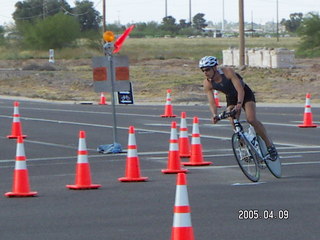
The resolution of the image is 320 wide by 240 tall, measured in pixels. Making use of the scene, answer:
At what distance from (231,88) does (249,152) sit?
97 cm

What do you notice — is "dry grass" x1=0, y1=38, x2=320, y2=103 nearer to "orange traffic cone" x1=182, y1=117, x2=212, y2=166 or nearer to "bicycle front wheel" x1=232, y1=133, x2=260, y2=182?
"orange traffic cone" x1=182, y1=117, x2=212, y2=166

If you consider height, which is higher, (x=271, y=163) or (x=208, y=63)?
(x=208, y=63)

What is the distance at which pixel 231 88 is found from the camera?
43.5 feet

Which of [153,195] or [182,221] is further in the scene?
[153,195]

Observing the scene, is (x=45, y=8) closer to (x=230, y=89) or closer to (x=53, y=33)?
(x=53, y=33)

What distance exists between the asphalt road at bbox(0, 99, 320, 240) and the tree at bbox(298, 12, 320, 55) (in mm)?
56581

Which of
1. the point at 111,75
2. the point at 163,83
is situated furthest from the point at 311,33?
the point at 111,75

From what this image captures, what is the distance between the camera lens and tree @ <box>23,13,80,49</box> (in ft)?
311

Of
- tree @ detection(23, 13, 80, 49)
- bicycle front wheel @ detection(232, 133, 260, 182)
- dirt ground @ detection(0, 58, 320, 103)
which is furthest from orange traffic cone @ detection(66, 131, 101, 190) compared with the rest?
tree @ detection(23, 13, 80, 49)

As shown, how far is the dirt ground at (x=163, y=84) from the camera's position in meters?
40.4

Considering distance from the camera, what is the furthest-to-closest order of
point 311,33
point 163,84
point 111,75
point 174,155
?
point 311,33 → point 163,84 → point 111,75 → point 174,155

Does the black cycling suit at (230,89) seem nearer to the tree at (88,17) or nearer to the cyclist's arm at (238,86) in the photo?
the cyclist's arm at (238,86)

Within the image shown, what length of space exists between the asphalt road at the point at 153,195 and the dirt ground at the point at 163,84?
18.1 meters

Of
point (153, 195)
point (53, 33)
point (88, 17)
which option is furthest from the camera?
point (88, 17)
